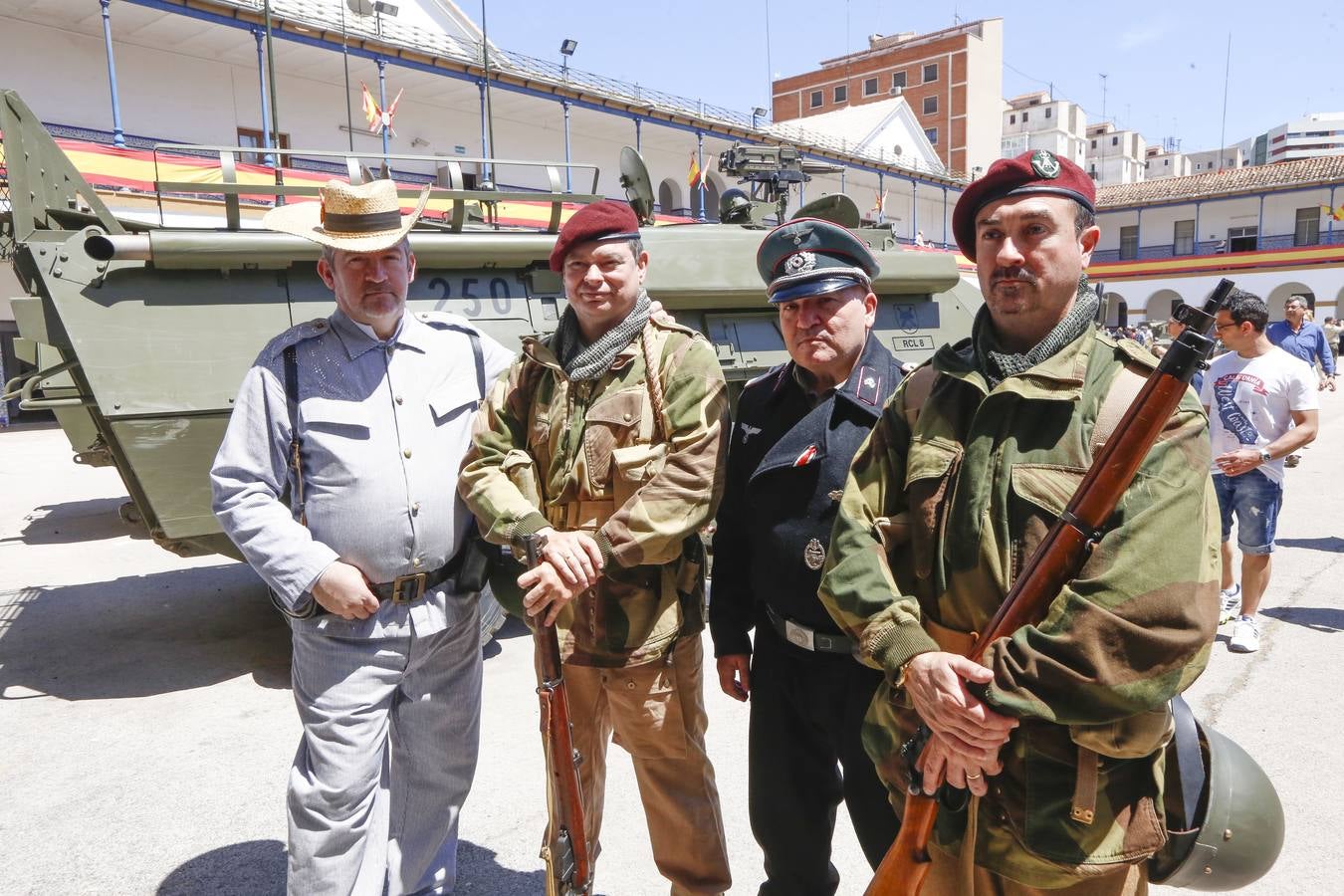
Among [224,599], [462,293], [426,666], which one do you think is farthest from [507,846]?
[224,599]

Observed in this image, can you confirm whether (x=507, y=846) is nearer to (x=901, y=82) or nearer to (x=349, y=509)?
(x=349, y=509)

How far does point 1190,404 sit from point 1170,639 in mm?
433

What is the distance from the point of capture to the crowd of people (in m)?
1.81

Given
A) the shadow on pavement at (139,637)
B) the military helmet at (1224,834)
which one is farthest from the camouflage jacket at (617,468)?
the shadow on pavement at (139,637)

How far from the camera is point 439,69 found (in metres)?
20.4

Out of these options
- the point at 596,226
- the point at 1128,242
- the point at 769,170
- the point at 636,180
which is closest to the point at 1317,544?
the point at 769,170

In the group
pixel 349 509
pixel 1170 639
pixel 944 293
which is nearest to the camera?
pixel 1170 639

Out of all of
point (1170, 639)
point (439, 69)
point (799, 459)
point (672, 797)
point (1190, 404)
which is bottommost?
point (672, 797)

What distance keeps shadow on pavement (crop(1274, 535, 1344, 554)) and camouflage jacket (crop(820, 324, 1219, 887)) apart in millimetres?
6777

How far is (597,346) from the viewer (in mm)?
2510

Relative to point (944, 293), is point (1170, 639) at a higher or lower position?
lower

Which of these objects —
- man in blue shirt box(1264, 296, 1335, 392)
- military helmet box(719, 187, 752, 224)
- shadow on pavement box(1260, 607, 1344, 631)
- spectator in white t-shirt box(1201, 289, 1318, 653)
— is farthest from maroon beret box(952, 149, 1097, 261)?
man in blue shirt box(1264, 296, 1335, 392)

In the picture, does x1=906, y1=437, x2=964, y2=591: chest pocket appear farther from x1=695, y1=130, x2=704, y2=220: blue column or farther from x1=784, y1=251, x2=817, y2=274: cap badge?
x1=695, y1=130, x2=704, y2=220: blue column

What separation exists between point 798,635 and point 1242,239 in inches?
1891
